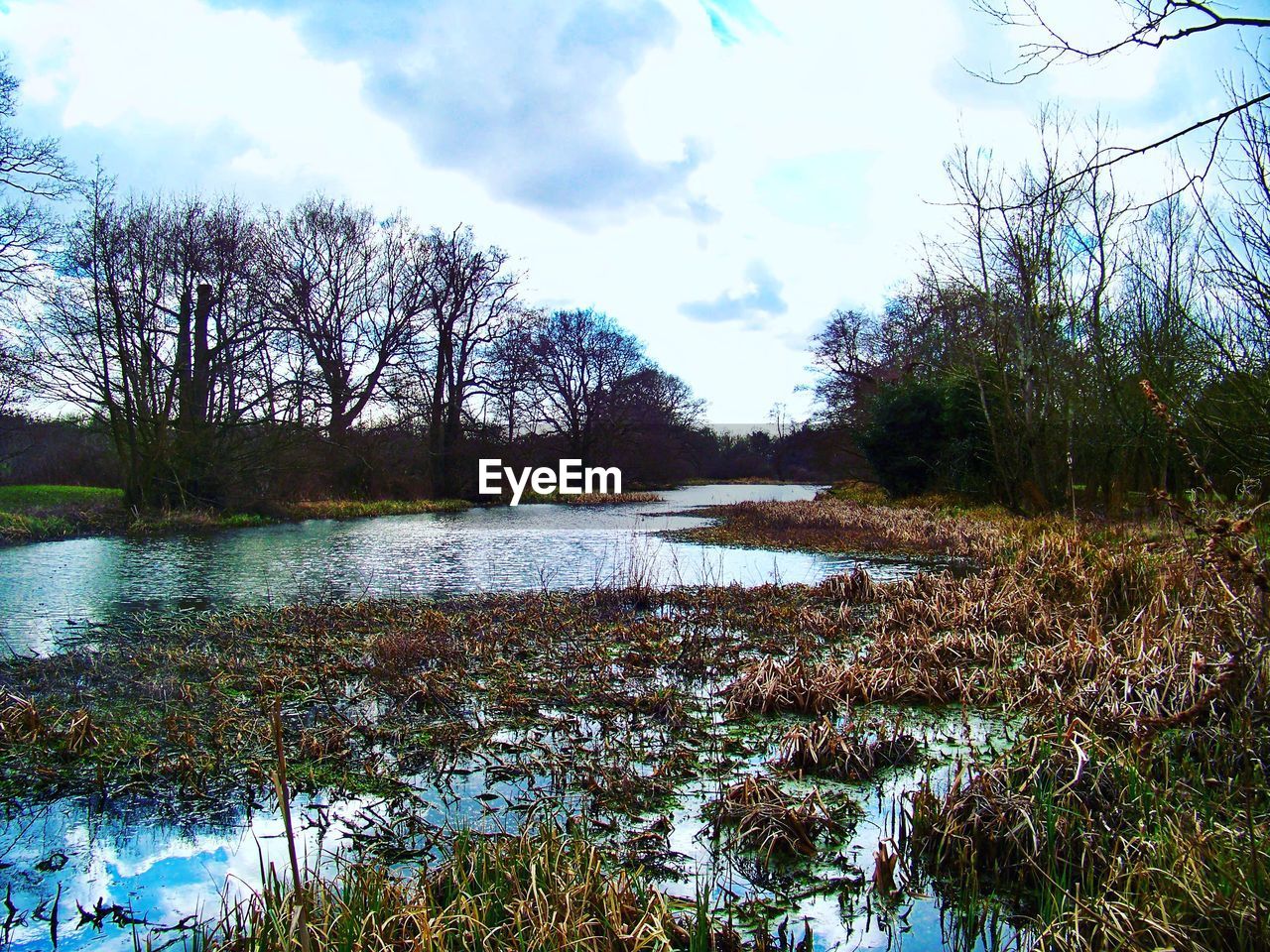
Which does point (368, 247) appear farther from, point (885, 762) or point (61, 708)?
point (885, 762)

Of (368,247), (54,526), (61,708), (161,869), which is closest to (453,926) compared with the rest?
(161,869)

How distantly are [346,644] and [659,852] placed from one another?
14.9 feet

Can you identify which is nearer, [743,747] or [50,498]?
[743,747]

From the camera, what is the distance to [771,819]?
341cm

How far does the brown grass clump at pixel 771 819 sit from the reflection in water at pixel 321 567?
5.79 m

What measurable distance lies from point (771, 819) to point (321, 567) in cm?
1096

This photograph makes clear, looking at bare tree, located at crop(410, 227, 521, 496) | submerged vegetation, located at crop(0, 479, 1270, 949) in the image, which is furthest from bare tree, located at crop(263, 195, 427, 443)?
submerged vegetation, located at crop(0, 479, 1270, 949)

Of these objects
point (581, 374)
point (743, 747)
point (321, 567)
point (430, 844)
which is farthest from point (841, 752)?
point (581, 374)

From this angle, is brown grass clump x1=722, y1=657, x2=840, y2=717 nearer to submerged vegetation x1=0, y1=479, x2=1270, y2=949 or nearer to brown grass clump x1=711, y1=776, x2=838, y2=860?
submerged vegetation x1=0, y1=479, x2=1270, y2=949

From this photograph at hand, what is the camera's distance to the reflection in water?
956 cm

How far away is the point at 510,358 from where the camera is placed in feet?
114

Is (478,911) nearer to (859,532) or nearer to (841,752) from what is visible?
(841,752)

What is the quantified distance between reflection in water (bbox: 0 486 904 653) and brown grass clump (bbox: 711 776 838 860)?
5793 millimetres

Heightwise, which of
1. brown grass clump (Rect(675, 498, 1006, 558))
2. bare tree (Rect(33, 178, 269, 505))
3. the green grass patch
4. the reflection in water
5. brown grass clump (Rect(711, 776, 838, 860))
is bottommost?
brown grass clump (Rect(711, 776, 838, 860))
